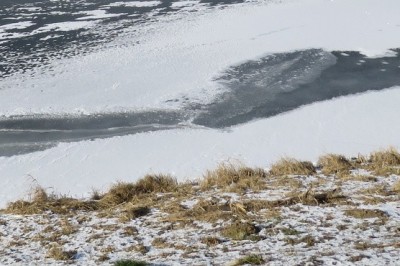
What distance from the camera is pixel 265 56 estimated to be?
701 inches

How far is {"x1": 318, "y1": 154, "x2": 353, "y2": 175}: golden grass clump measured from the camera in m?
8.41

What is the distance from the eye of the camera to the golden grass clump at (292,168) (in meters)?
8.49

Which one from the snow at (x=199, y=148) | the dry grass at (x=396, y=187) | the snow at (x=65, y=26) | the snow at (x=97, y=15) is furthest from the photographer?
the snow at (x=97, y=15)

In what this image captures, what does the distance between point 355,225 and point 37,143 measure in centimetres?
843

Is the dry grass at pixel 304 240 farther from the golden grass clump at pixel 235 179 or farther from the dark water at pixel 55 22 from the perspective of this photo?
the dark water at pixel 55 22

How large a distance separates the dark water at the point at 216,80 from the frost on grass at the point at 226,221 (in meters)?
4.87

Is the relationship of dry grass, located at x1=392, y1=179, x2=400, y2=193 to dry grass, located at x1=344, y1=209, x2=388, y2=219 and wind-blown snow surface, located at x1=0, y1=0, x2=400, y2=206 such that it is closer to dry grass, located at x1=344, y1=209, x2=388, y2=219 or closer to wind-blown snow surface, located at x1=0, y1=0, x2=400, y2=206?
dry grass, located at x1=344, y1=209, x2=388, y2=219

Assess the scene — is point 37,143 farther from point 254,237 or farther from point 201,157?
point 254,237

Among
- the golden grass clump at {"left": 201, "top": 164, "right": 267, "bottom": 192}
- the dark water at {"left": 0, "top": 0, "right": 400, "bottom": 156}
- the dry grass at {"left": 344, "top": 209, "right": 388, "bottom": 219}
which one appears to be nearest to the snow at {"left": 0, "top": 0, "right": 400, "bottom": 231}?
the dark water at {"left": 0, "top": 0, "right": 400, "bottom": 156}

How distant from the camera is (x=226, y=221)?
6672 millimetres

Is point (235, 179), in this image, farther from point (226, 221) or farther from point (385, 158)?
point (385, 158)

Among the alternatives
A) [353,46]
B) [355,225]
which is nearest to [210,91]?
[353,46]

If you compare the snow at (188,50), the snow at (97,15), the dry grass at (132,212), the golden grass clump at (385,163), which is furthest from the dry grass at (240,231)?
the snow at (97,15)

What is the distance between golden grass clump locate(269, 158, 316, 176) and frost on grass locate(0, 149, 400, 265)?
17 millimetres
